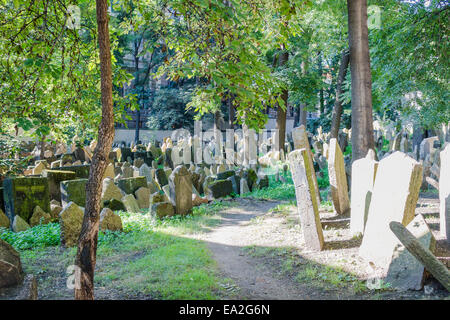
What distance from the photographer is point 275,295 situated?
406cm

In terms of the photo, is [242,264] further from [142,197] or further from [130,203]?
[142,197]

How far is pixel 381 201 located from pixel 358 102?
2.84 m

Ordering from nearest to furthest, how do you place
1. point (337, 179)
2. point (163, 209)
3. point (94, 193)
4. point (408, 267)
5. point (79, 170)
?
point (94, 193) → point (408, 267) → point (337, 179) → point (163, 209) → point (79, 170)

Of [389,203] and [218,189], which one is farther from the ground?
[389,203]

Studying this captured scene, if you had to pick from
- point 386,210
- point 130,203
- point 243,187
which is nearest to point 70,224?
point 130,203

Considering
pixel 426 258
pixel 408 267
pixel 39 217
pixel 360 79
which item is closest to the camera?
pixel 426 258

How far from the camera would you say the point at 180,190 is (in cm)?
849

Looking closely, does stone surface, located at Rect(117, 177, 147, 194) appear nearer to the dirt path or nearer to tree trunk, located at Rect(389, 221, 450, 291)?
the dirt path

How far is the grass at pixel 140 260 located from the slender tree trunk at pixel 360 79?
3651 mm

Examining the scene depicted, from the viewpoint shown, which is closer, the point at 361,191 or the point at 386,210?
the point at 386,210

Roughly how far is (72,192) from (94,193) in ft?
18.1

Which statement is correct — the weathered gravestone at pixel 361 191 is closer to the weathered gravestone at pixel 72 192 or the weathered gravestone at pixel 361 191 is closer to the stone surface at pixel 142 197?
the stone surface at pixel 142 197

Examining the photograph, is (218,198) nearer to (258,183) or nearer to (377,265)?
(258,183)

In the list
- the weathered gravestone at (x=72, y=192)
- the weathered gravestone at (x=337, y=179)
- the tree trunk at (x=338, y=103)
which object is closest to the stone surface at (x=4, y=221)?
the weathered gravestone at (x=72, y=192)
